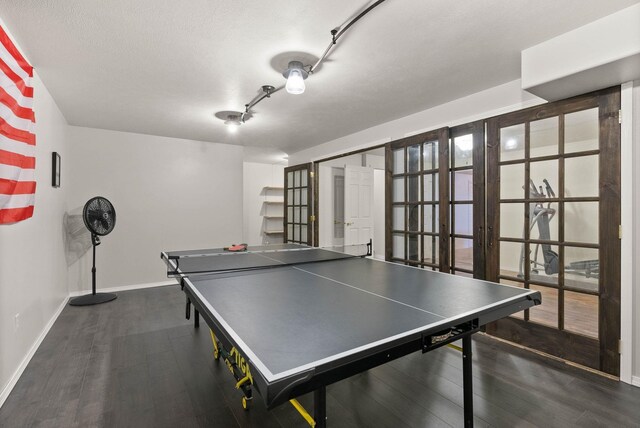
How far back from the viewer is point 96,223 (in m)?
3.96

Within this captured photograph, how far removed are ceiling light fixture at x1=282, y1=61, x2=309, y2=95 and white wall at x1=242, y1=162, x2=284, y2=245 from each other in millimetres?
5350

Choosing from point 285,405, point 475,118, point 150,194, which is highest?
point 475,118

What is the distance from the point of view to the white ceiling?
184 cm

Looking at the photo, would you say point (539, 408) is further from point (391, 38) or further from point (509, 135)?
point (391, 38)

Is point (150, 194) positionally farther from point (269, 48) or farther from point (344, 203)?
point (269, 48)

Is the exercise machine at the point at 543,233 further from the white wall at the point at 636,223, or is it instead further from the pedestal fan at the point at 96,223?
the pedestal fan at the point at 96,223

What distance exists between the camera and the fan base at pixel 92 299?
3.89 m

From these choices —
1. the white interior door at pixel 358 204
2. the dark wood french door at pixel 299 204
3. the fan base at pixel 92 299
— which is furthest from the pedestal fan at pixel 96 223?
the white interior door at pixel 358 204

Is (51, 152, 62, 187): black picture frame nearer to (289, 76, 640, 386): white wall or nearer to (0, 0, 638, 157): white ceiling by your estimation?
(0, 0, 638, 157): white ceiling

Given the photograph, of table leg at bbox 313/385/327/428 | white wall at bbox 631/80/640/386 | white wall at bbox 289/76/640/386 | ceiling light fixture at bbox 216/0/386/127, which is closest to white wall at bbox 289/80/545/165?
white wall at bbox 289/76/640/386

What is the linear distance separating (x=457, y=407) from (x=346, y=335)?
4.23 feet

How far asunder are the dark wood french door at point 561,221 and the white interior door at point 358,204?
9.92ft

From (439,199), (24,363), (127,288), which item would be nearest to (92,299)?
(127,288)

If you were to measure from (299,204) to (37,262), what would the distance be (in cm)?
402
